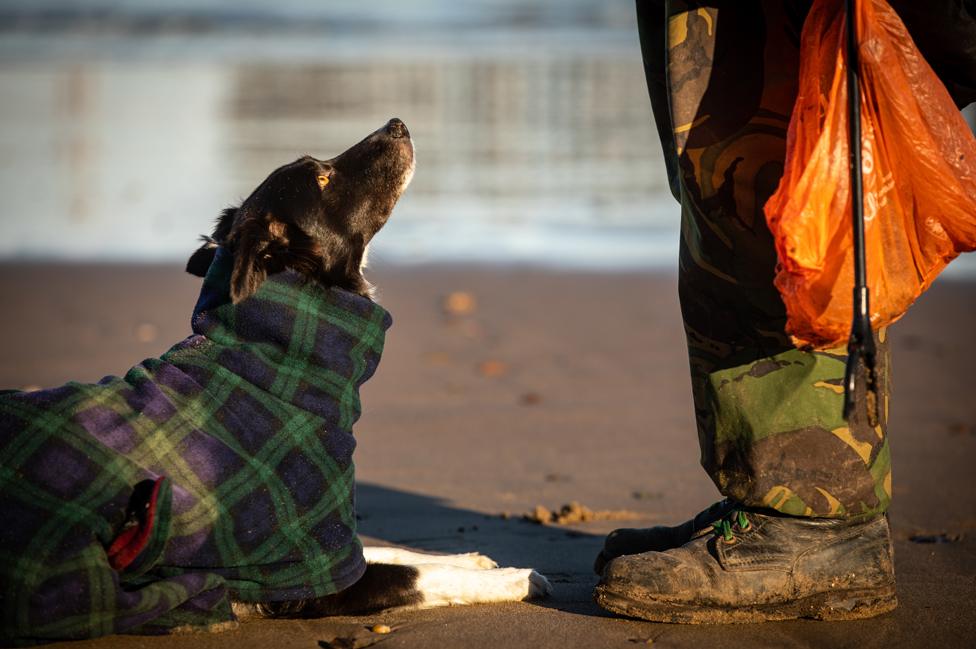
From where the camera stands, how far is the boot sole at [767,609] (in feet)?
9.27

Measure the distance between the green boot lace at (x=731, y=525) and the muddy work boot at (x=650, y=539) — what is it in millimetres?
127

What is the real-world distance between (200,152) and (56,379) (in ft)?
22.1

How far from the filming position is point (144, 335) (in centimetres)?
660

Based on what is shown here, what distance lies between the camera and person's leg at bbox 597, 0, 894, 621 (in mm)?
2748

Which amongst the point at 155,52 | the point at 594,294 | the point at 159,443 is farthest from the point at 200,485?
the point at 155,52

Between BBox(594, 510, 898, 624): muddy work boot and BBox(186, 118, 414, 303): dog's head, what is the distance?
3.92ft

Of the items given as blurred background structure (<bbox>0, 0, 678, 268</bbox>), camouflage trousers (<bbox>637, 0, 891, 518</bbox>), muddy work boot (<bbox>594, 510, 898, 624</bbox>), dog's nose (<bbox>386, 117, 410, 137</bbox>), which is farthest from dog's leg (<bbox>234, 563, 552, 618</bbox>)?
blurred background structure (<bbox>0, 0, 678, 268</bbox>)

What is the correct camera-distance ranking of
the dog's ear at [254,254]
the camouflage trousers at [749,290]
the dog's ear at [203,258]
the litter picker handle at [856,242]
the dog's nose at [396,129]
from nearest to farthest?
the litter picker handle at [856,242], the camouflage trousers at [749,290], the dog's ear at [254,254], the dog's ear at [203,258], the dog's nose at [396,129]

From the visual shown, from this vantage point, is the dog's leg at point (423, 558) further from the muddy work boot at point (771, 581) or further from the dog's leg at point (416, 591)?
the muddy work boot at point (771, 581)

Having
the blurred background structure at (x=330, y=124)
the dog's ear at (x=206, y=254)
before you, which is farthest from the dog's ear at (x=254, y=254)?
the blurred background structure at (x=330, y=124)

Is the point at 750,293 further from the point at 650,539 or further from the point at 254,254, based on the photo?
the point at 254,254

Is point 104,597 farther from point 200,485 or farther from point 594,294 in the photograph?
point 594,294

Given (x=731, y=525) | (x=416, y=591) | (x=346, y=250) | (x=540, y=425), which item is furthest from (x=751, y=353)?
(x=540, y=425)

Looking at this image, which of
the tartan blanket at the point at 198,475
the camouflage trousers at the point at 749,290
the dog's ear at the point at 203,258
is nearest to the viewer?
the tartan blanket at the point at 198,475
